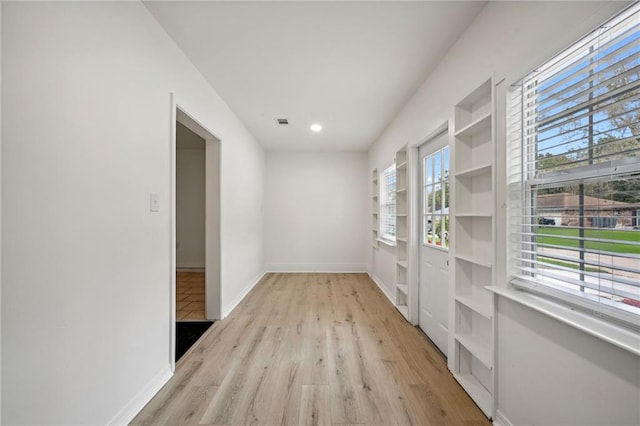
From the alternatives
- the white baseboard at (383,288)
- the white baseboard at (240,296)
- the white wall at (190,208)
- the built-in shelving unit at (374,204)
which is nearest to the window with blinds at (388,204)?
the built-in shelving unit at (374,204)

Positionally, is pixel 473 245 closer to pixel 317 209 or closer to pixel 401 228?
pixel 401 228

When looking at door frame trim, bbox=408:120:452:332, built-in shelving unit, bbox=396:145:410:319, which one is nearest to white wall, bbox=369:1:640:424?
door frame trim, bbox=408:120:452:332

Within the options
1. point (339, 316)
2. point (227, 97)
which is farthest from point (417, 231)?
point (227, 97)

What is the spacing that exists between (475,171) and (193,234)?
19.0ft

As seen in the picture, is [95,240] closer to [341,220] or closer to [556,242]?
[556,242]

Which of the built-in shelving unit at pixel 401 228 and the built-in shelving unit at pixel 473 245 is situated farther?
the built-in shelving unit at pixel 401 228

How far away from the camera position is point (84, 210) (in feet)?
3.97

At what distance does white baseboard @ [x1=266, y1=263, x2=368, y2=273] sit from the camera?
17.9 ft

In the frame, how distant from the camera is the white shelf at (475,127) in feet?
5.29

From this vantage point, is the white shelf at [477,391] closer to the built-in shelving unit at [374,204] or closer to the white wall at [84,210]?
the white wall at [84,210]

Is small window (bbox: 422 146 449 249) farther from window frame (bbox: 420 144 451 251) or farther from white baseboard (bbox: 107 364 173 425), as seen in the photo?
white baseboard (bbox: 107 364 173 425)

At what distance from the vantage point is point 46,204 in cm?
104

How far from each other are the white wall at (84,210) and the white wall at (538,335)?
2163 mm

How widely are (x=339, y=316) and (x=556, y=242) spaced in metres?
2.35
